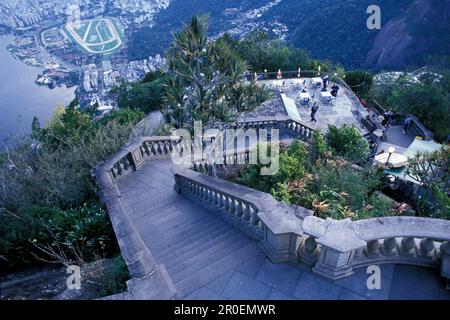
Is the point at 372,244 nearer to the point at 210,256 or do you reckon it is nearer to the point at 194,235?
the point at 210,256

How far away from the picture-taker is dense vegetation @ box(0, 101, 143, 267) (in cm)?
635

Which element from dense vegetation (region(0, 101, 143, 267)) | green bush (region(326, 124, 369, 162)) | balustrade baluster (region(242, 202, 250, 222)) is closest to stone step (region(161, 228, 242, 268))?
balustrade baluster (region(242, 202, 250, 222))

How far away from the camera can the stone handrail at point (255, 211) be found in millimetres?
4852

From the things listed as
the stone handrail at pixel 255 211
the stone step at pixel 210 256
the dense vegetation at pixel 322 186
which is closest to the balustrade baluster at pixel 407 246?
the dense vegetation at pixel 322 186

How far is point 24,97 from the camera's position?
52562mm

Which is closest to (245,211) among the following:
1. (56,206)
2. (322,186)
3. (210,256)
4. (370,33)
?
(210,256)

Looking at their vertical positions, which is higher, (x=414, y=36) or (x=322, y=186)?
(x=322, y=186)

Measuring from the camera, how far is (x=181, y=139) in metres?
10.8

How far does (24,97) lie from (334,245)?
206 ft

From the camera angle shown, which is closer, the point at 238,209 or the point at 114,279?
the point at 114,279

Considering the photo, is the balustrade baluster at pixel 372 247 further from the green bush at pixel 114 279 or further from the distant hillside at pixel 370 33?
the distant hillside at pixel 370 33

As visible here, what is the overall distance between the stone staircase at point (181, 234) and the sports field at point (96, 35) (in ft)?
216

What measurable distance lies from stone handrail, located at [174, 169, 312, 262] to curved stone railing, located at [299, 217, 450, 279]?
32cm

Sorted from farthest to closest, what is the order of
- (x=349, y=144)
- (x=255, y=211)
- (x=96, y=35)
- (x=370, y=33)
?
(x=96, y=35)
(x=370, y=33)
(x=349, y=144)
(x=255, y=211)
